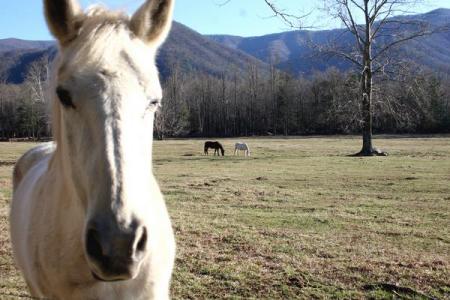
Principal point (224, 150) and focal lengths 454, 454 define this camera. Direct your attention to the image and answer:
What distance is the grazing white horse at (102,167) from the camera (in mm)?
1876

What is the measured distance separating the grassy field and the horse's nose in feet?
10.9

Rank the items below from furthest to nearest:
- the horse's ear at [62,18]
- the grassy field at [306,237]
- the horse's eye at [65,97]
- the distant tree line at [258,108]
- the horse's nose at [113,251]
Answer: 1. the distant tree line at [258,108]
2. the grassy field at [306,237]
3. the horse's ear at [62,18]
4. the horse's eye at [65,97]
5. the horse's nose at [113,251]

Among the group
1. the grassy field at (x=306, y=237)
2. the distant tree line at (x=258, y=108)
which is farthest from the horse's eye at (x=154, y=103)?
the distant tree line at (x=258, y=108)

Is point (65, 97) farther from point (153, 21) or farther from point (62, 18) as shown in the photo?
point (153, 21)

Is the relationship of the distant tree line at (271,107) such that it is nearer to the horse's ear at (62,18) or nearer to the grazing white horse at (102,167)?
the grazing white horse at (102,167)

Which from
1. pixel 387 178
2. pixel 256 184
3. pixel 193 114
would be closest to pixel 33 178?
pixel 256 184

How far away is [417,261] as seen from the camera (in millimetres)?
6332

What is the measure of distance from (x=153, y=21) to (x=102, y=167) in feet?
3.40

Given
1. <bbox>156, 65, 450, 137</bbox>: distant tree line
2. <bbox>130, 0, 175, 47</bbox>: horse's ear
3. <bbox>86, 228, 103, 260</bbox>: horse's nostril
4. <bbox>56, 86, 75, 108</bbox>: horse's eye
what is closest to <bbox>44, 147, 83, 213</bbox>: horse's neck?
<bbox>56, 86, 75, 108</bbox>: horse's eye

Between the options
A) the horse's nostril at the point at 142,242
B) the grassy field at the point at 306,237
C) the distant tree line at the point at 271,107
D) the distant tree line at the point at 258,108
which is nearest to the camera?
the horse's nostril at the point at 142,242

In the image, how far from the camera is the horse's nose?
5.96 ft

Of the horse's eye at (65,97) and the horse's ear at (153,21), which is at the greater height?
the horse's ear at (153,21)

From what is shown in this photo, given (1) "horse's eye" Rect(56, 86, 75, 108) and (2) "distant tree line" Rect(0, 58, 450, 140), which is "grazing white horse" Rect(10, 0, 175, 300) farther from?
(2) "distant tree line" Rect(0, 58, 450, 140)

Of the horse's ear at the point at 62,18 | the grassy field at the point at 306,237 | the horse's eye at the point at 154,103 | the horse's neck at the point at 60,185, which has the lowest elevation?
the grassy field at the point at 306,237
